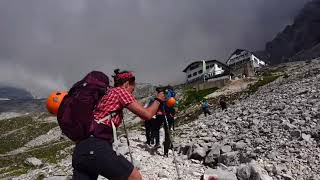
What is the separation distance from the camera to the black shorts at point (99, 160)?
6215 mm

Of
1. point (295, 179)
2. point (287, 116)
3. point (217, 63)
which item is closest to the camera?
point (295, 179)

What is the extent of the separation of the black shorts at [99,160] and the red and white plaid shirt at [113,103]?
13.6 inches

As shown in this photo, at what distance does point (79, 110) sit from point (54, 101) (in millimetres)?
470

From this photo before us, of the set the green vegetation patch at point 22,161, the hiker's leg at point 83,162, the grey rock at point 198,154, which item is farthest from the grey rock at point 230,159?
the green vegetation patch at point 22,161

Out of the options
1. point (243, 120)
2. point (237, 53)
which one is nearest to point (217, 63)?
point (237, 53)

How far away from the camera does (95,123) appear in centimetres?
638

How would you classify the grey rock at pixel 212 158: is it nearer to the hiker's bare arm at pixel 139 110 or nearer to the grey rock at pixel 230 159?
the grey rock at pixel 230 159

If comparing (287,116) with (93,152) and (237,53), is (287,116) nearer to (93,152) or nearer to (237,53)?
(93,152)

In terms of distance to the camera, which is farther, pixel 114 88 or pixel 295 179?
pixel 295 179

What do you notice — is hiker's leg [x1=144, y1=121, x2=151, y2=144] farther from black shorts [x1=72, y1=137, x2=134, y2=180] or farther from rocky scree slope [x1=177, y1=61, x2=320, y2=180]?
black shorts [x1=72, y1=137, x2=134, y2=180]

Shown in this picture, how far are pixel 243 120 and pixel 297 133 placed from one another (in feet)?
15.3

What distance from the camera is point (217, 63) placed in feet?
472

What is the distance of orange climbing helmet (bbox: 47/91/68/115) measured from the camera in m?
6.45

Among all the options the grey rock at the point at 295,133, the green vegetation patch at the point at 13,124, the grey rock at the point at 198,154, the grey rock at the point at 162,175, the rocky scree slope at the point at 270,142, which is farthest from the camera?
the green vegetation patch at the point at 13,124
